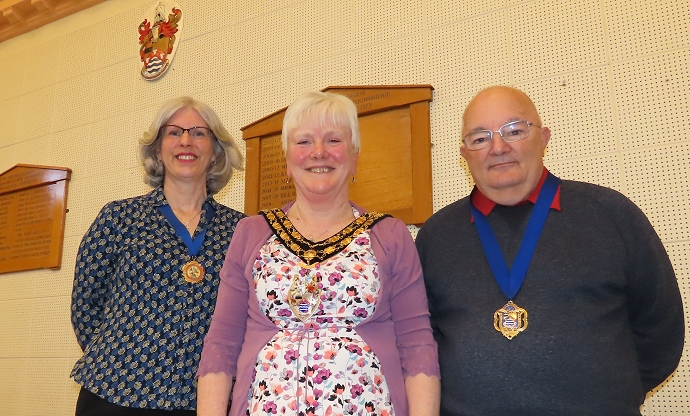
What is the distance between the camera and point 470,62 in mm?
2656

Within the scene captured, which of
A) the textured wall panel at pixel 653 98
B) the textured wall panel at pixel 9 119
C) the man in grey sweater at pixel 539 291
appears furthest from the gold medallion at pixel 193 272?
the textured wall panel at pixel 9 119

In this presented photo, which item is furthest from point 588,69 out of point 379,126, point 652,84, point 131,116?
point 131,116

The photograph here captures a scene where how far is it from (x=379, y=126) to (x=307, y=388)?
1.61 m

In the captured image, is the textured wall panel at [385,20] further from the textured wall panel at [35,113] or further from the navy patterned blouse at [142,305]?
the textured wall panel at [35,113]

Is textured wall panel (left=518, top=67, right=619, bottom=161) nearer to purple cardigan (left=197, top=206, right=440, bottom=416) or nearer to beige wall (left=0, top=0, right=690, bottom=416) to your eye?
beige wall (left=0, top=0, right=690, bottom=416)

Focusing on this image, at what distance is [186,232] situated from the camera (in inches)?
79.2

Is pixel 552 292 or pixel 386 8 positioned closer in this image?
pixel 552 292

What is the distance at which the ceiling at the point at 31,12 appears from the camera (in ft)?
14.0

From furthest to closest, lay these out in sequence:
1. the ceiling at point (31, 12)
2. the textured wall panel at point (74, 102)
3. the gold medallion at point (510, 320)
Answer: the ceiling at point (31, 12), the textured wall panel at point (74, 102), the gold medallion at point (510, 320)

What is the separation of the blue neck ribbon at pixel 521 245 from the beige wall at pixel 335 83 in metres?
0.72

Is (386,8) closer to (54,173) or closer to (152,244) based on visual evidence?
(152,244)

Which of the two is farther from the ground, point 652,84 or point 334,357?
point 652,84

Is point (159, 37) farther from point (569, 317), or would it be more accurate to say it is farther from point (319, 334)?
point (569, 317)

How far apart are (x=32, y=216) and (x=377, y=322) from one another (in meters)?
3.43
